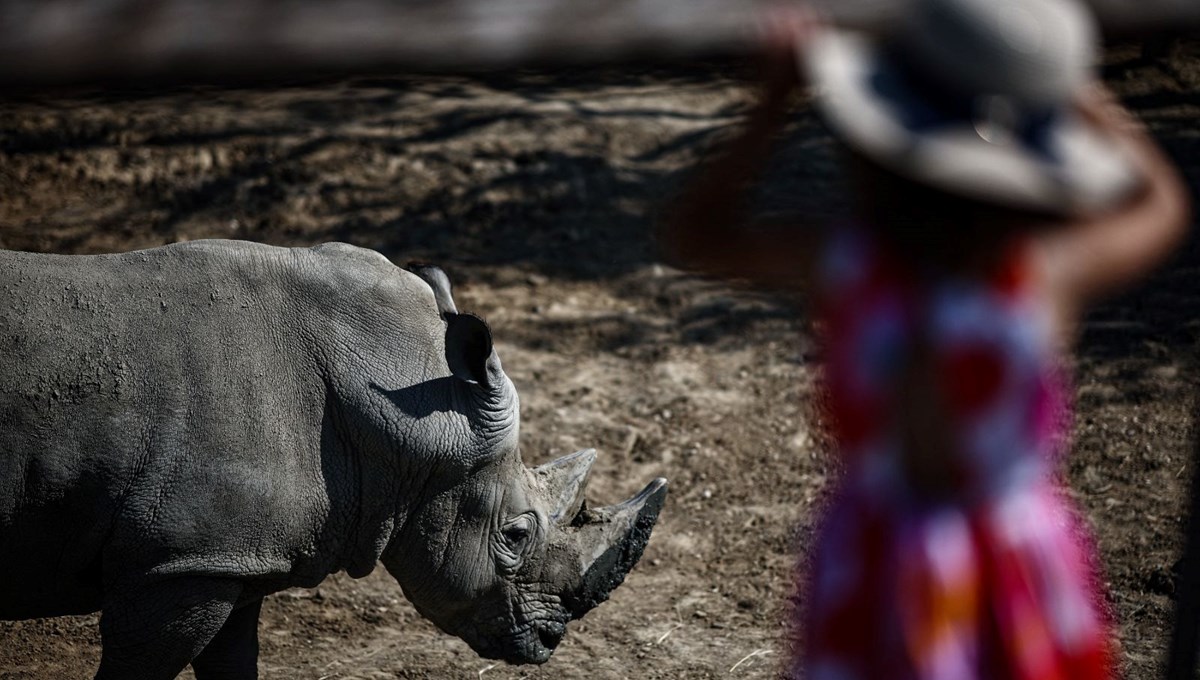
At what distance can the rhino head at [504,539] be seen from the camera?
3.88 m

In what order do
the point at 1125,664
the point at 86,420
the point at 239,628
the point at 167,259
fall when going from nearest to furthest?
the point at 86,420, the point at 167,259, the point at 239,628, the point at 1125,664

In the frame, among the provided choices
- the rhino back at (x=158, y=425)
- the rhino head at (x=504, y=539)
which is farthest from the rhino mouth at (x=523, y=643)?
the rhino back at (x=158, y=425)

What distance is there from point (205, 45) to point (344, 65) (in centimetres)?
24

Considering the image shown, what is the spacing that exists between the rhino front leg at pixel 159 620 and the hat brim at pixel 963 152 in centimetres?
230

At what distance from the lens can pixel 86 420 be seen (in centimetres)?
347

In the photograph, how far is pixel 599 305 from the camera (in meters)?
7.56

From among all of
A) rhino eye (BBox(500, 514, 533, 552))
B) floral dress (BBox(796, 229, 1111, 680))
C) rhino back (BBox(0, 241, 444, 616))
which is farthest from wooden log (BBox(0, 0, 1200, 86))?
rhino eye (BBox(500, 514, 533, 552))

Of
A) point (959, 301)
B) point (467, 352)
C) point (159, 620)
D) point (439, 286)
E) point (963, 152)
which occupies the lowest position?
point (159, 620)

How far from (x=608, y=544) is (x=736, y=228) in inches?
83.0

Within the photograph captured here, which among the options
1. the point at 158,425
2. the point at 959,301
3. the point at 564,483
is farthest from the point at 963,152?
the point at 564,483

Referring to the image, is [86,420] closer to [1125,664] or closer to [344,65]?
[344,65]

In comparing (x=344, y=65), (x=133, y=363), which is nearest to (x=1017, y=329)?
(x=344, y=65)

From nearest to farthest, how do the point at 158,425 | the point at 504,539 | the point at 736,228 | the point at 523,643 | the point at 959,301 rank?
the point at 959,301
the point at 736,228
the point at 158,425
the point at 504,539
the point at 523,643

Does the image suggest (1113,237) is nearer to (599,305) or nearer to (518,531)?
(518,531)
